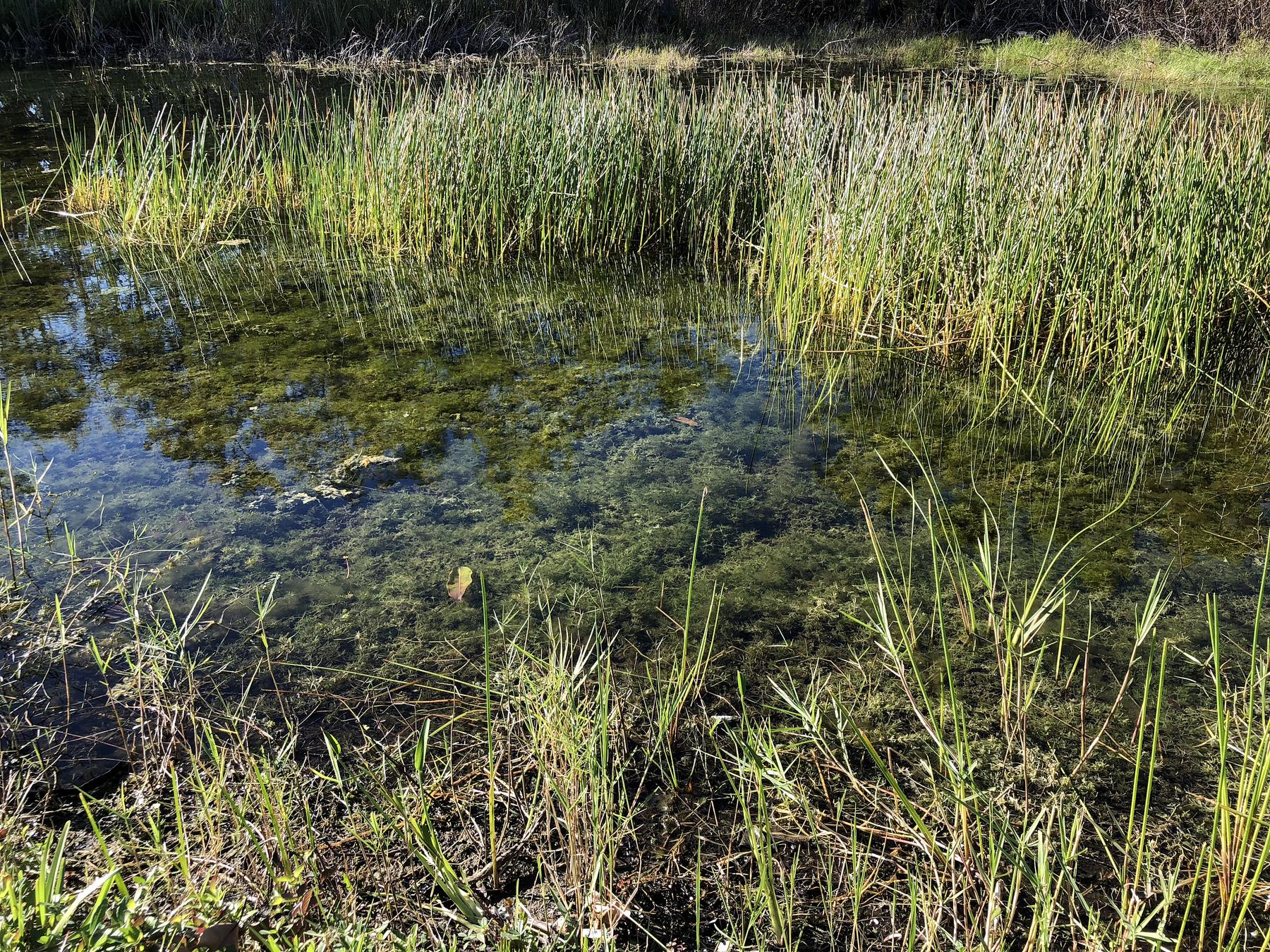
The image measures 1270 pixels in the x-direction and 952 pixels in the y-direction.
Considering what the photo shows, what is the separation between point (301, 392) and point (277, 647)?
4.28 feet

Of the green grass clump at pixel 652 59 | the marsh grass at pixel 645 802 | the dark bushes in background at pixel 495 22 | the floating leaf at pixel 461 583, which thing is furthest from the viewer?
the green grass clump at pixel 652 59

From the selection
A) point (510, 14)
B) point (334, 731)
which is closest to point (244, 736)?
point (334, 731)

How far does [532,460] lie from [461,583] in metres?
0.60

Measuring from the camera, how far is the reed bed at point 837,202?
2.71m

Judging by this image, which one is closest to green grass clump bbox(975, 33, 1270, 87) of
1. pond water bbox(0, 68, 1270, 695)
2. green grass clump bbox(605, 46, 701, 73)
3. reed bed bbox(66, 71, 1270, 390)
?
green grass clump bbox(605, 46, 701, 73)

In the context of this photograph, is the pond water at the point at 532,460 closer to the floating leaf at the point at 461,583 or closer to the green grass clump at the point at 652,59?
the floating leaf at the point at 461,583

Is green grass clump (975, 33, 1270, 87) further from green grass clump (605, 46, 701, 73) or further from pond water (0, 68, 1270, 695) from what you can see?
pond water (0, 68, 1270, 695)

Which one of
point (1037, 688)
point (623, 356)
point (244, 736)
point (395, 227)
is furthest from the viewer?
point (395, 227)

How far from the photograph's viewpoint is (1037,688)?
1.65 metres

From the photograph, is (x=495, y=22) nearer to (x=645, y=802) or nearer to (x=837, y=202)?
(x=837, y=202)

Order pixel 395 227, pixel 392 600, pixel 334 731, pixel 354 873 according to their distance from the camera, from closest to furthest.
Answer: pixel 354 873, pixel 334 731, pixel 392 600, pixel 395 227

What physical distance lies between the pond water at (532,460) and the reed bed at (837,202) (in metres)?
0.26

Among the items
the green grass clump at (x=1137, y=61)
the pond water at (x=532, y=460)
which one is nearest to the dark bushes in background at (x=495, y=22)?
the green grass clump at (x=1137, y=61)

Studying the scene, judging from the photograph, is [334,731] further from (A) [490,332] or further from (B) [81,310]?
(B) [81,310]
